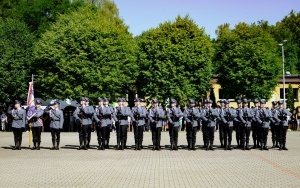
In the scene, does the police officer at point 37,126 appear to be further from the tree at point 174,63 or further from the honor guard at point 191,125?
the tree at point 174,63

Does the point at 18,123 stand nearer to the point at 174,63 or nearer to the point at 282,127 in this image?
the point at 282,127

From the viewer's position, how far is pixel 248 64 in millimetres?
56156

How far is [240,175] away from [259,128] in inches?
349

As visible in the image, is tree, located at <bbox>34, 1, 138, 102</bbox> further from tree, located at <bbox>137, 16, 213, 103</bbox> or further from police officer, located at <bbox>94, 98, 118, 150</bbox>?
police officer, located at <bbox>94, 98, 118, 150</bbox>

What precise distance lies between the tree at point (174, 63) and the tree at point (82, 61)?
1.86 meters

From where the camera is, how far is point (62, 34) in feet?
164

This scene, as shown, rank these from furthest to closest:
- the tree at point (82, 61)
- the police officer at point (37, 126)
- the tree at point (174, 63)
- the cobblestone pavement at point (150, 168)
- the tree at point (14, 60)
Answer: the tree at point (14, 60)
the tree at point (174, 63)
the tree at point (82, 61)
the police officer at point (37, 126)
the cobblestone pavement at point (150, 168)

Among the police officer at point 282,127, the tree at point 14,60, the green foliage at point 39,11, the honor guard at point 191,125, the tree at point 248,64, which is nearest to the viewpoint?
the police officer at point 282,127

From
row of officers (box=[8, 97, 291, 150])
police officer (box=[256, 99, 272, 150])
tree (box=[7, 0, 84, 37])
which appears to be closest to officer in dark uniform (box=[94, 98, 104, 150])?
row of officers (box=[8, 97, 291, 150])

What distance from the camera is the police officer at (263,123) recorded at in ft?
75.4

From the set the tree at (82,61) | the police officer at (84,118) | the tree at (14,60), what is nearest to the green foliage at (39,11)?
the tree at (14,60)

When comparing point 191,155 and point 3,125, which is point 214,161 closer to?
point 191,155

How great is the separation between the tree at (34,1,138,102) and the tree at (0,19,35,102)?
8.37 feet

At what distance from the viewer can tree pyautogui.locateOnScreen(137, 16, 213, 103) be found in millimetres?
51906
